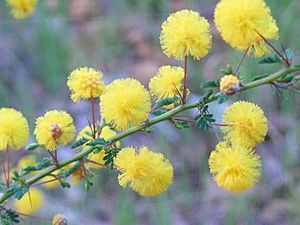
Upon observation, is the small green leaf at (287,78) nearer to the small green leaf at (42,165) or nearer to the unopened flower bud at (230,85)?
the unopened flower bud at (230,85)

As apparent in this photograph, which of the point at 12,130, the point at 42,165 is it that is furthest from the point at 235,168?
the point at 12,130

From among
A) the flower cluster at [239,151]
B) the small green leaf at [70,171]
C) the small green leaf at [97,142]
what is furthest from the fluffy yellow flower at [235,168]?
the small green leaf at [70,171]

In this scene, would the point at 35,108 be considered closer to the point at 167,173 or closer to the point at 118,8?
the point at 118,8

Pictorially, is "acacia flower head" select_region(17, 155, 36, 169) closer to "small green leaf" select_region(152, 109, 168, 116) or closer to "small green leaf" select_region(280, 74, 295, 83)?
"small green leaf" select_region(152, 109, 168, 116)

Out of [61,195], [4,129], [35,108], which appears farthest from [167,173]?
[35,108]

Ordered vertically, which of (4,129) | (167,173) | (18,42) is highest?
(18,42)

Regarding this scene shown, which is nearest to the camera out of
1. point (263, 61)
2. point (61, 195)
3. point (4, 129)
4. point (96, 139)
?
point (263, 61)
